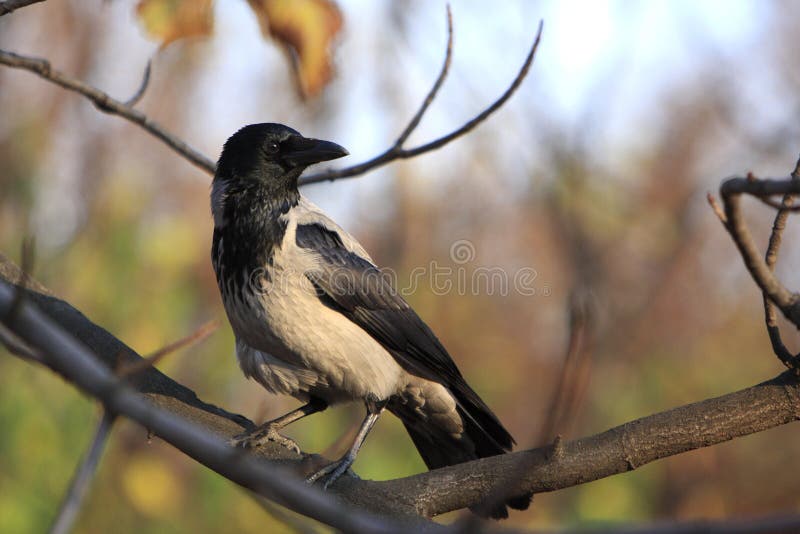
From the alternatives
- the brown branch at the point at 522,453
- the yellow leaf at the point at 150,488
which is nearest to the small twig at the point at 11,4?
the brown branch at the point at 522,453

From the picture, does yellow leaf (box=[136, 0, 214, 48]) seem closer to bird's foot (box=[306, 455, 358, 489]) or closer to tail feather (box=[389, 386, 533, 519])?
bird's foot (box=[306, 455, 358, 489])

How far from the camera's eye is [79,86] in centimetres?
322

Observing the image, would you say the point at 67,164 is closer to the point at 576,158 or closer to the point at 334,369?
the point at 576,158

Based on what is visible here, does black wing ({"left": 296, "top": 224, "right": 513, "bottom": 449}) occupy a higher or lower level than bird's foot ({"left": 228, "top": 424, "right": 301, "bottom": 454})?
higher

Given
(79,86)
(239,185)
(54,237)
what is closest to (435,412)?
(239,185)

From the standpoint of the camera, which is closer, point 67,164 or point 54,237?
point 54,237

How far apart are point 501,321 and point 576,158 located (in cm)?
515

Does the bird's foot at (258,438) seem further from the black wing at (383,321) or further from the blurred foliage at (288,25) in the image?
the blurred foliage at (288,25)

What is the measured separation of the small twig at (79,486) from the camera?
1587 millimetres

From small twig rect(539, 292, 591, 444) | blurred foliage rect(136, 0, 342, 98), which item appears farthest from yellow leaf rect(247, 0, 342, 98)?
small twig rect(539, 292, 591, 444)

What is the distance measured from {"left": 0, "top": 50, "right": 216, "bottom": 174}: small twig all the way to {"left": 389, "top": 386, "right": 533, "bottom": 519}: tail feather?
1793mm

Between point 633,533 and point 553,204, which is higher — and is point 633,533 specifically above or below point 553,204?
below

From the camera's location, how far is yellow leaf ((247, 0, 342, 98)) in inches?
114

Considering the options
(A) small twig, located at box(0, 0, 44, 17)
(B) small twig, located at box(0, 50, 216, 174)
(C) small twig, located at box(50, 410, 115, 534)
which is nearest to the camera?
(C) small twig, located at box(50, 410, 115, 534)
